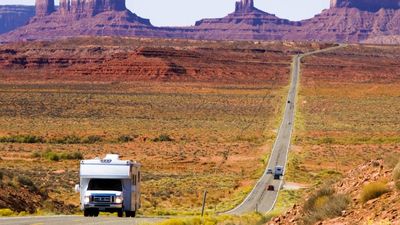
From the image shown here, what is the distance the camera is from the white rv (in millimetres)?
24641

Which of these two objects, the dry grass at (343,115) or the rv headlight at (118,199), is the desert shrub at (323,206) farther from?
the rv headlight at (118,199)

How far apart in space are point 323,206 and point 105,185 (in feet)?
31.4

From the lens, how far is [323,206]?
1667 cm

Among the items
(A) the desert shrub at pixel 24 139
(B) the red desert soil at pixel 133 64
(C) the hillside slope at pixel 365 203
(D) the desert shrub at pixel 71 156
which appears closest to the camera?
(C) the hillside slope at pixel 365 203

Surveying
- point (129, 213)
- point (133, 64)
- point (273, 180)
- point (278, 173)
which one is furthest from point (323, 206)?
point (133, 64)

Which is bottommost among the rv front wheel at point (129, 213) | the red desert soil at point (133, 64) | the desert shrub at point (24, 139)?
the red desert soil at point (133, 64)

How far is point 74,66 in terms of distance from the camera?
575ft

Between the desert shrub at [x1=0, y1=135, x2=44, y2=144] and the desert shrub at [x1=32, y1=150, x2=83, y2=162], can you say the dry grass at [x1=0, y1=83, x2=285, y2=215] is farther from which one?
the desert shrub at [x1=0, y1=135, x2=44, y2=144]

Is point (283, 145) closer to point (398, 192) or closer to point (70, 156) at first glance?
point (70, 156)

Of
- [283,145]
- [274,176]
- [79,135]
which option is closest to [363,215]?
[274,176]

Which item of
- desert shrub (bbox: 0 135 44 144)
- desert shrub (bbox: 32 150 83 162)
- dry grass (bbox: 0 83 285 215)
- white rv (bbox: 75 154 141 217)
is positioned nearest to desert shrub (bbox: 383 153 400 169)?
white rv (bbox: 75 154 141 217)

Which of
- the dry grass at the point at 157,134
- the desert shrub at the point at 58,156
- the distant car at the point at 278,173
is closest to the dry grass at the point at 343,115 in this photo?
the distant car at the point at 278,173

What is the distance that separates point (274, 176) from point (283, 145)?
62.4ft

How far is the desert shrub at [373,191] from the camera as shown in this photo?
1605 centimetres
